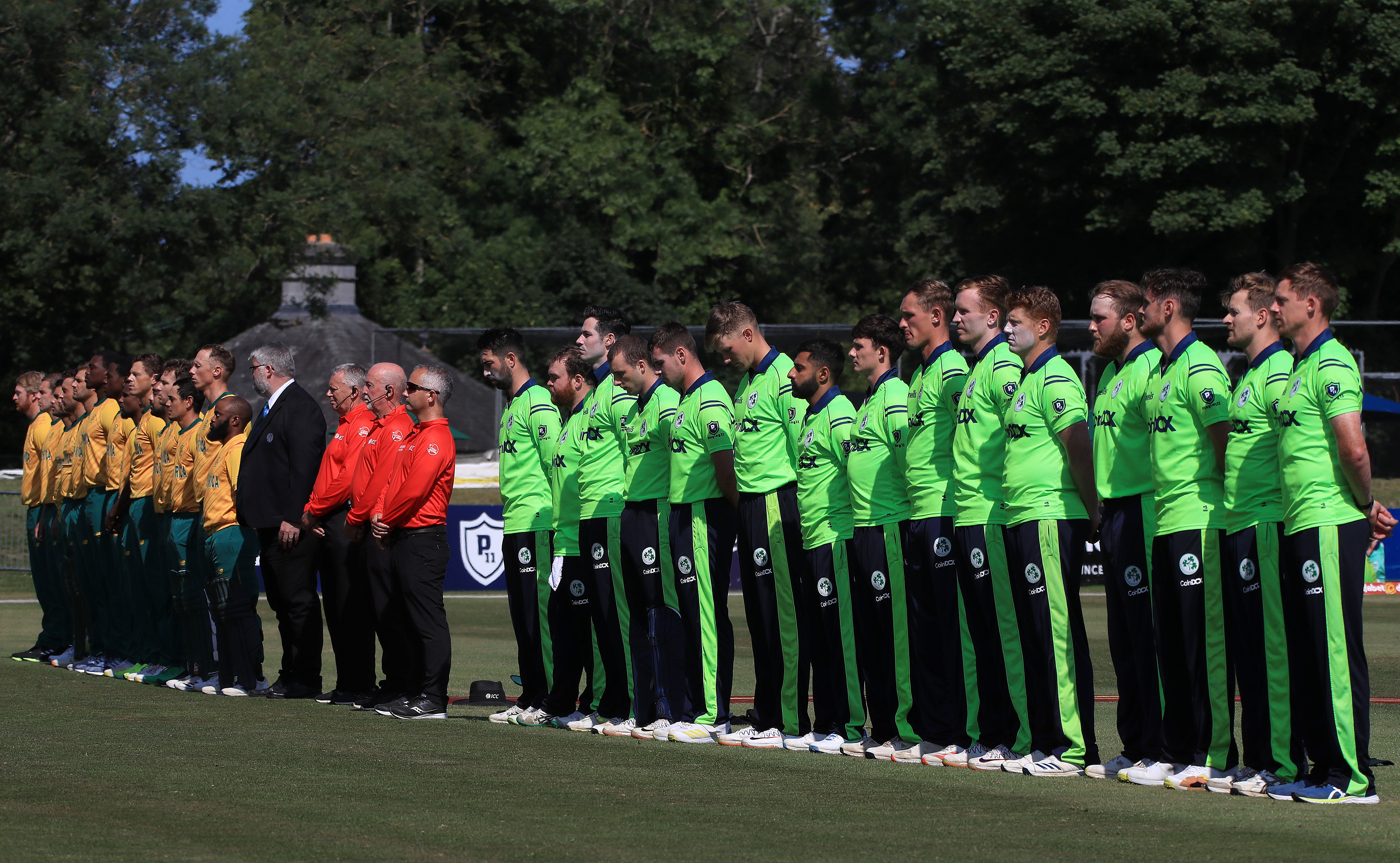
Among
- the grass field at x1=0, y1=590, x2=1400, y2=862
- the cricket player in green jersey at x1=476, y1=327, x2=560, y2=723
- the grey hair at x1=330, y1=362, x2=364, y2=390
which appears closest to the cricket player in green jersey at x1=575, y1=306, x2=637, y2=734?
the cricket player in green jersey at x1=476, y1=327, x2=560, y2=723

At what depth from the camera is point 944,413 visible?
27.0ft

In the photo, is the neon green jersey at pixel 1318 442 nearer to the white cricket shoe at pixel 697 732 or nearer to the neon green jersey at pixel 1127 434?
the neon green jersey at pixel 1127 434

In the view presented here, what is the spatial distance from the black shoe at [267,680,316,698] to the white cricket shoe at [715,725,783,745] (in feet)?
11.8

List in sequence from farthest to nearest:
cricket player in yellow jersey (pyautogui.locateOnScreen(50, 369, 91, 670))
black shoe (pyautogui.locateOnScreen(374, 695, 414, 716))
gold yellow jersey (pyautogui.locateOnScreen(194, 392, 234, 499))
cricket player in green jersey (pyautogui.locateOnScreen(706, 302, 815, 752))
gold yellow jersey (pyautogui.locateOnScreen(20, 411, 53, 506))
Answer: gold yellow jersey (pyautogui.locateOnScreen(20, 411, 53, 506)), cricket player in yellow jersey (pyautogui.locateOnScreen(50, 369, 91, 670)), gold yellow jersey (pyautogui.locateOnScreen(194, 392, 234, 499)), black shoe (pyautogui.locateOnScreen(374, 695, 414, 716)), cricket player in green jersey (pyautogui.locateOnScreen(706, 302, 815, 752))

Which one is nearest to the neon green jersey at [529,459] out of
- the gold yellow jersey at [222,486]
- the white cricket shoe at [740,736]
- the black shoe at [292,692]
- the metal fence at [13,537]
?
the white cricket shoe at [740,736]

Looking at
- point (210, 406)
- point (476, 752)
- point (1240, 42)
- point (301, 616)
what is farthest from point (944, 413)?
point (1240, 42)

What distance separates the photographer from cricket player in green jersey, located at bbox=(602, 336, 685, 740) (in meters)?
9.30

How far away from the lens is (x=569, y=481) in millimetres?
9922

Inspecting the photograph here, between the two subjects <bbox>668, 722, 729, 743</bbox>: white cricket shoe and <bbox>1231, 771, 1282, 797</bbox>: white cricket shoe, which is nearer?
<bbox>1231, 771, 1282, 797</bbox>: white cricket shoe

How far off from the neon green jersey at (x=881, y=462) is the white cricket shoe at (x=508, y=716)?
2700mm

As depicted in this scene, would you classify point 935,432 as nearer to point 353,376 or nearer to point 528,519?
point 528,519

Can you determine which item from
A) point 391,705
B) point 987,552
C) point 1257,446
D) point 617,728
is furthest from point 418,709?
point 1257,446

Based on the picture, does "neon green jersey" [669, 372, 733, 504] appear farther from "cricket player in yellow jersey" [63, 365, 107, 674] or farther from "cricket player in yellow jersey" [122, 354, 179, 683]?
"cricket player in yellow jersey" [63, 365, 107, 674]

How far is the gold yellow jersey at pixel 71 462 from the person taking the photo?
13594 mm
